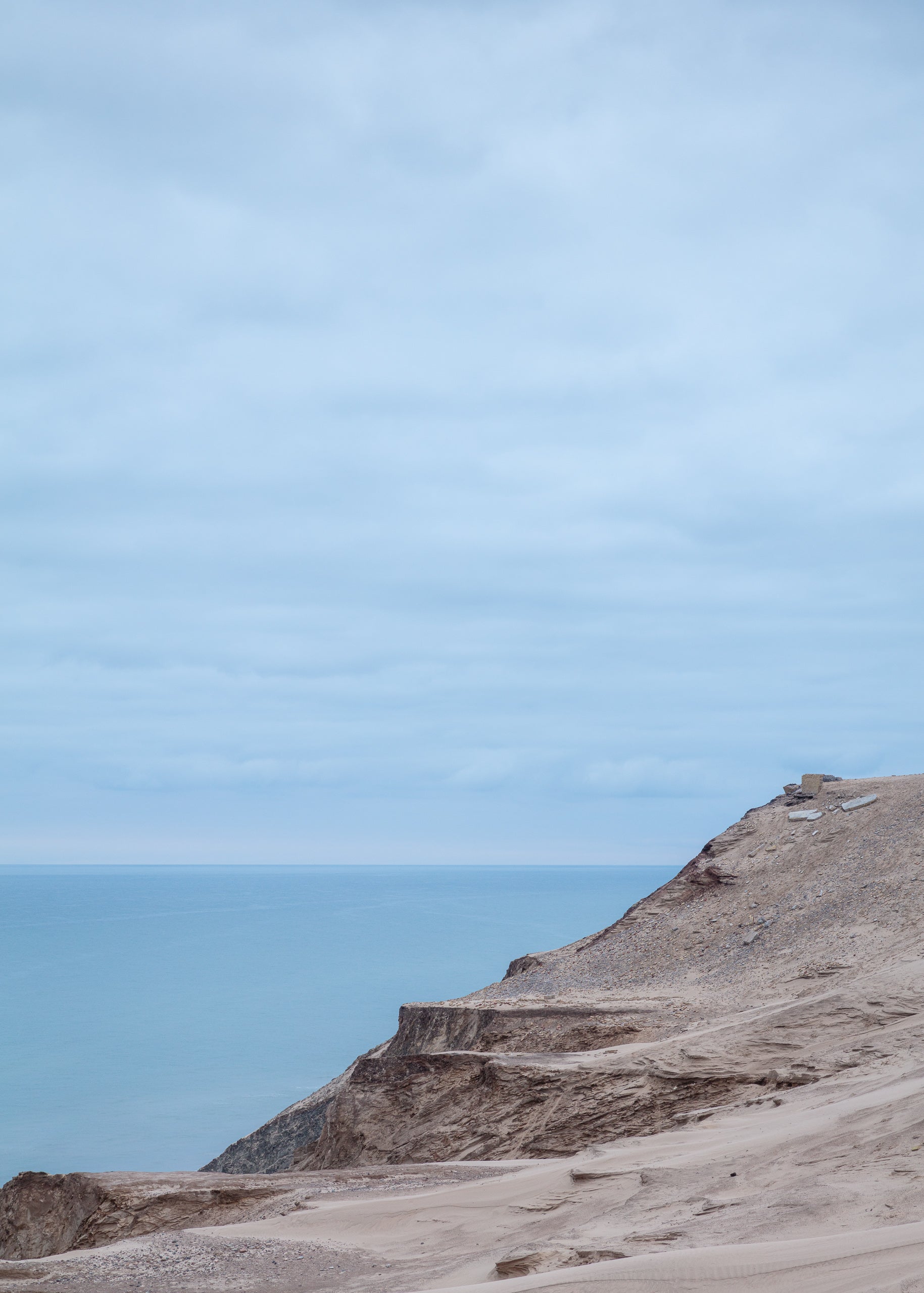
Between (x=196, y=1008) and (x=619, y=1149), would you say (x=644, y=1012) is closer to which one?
(x=619, y=1149)

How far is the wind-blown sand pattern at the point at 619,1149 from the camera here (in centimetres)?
560

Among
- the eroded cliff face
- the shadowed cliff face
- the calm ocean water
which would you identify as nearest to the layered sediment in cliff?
the shadowed cliff face

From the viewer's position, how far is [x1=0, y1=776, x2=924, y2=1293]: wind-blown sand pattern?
221 inches

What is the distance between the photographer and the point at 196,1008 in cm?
7338

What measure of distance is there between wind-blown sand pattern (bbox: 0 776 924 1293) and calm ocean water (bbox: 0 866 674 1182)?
2861cm

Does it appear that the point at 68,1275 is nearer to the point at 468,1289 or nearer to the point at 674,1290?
the point at 468,1289

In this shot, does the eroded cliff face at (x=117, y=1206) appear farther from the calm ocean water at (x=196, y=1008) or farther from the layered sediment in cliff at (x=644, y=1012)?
the calm ocean water at (x=196, y=1008)

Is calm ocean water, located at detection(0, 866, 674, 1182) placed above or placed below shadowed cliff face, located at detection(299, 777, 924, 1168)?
below

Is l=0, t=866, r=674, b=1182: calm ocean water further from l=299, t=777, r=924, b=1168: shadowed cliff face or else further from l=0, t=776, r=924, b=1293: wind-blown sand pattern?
l=0, t=776, r=924, b=1293: wind-blown sand pattern

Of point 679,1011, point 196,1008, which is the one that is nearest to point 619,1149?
point 679,1011

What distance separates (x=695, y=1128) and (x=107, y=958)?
9700cm

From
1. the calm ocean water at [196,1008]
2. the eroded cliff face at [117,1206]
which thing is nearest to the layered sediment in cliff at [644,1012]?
the eroded cliff face at [117,1206]

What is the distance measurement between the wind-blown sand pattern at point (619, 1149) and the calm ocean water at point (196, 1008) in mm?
28612

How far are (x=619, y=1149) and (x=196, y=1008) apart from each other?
233ft
